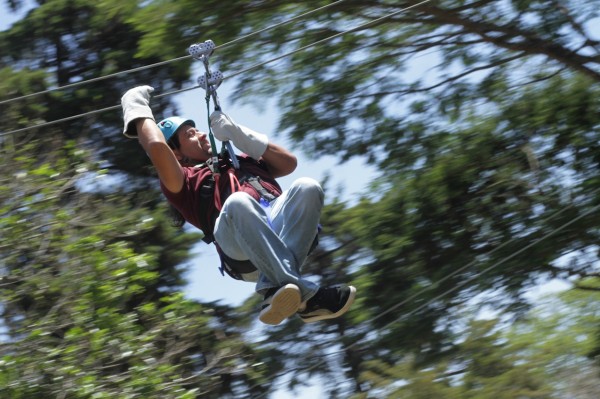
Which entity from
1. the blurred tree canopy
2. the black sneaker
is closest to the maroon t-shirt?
the black sneaker

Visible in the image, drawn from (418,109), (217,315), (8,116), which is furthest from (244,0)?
(217,315)

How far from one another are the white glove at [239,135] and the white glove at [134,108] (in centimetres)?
30

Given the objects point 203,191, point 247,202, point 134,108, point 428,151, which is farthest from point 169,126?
point 428,151

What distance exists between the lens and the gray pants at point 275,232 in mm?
5133

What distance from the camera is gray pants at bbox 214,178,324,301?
513 centimetres

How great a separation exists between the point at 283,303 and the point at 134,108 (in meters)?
1.11

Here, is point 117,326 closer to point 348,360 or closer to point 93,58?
point 348,360

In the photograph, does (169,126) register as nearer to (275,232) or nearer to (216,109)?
(216,109)

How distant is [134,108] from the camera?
17.5 ft

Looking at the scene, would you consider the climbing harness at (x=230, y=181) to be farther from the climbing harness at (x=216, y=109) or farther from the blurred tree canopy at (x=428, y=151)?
the blurred tree canopy at (x=428, y=151)

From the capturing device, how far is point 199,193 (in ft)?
18.0

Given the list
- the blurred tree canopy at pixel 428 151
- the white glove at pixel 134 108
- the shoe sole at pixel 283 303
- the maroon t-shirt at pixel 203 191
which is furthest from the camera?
the blurred tree canopy at pixel 428 151

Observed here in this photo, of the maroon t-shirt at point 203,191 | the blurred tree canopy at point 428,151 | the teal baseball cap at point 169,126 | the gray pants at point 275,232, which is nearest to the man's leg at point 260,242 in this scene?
the gray pants at point 275,232

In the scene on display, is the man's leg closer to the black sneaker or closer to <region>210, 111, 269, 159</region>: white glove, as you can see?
the black sneaker
